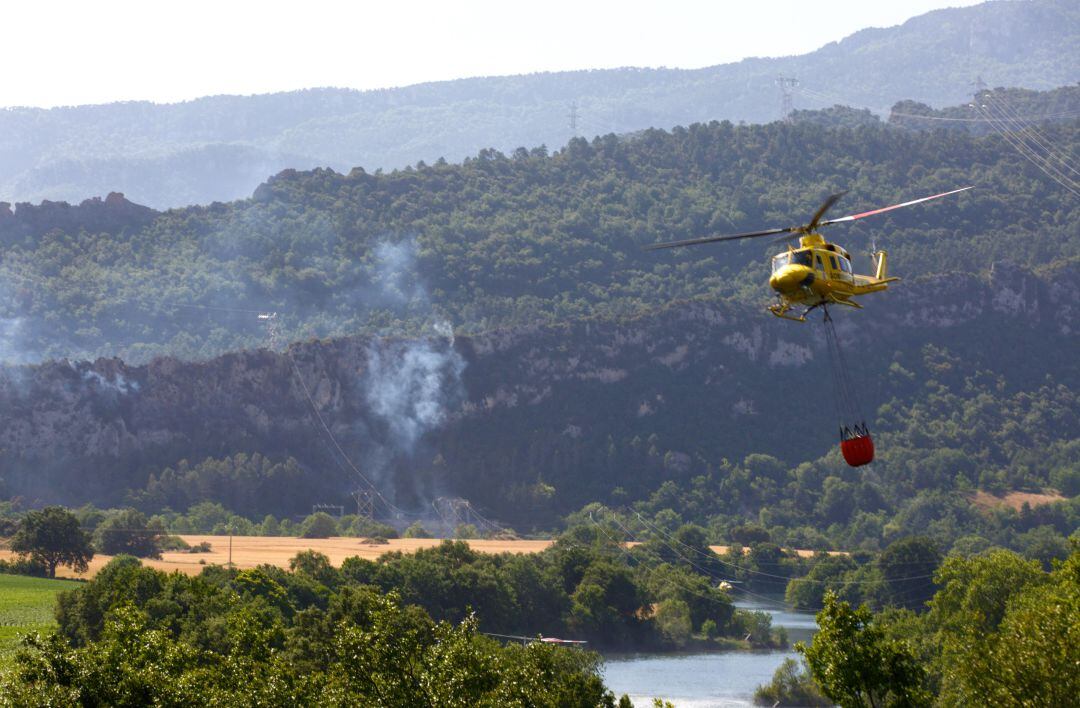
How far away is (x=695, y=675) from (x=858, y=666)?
282 ft

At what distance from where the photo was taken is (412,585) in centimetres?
17050

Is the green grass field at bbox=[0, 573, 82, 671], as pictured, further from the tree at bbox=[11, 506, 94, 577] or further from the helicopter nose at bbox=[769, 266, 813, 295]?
the helicopter nose at bbox=[769, 266, 813, 295]

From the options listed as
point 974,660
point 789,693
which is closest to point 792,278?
point 974,660

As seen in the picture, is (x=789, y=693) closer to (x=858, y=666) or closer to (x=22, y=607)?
(x=22, y=607)

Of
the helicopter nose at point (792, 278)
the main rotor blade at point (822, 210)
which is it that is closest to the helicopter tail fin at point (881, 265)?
the main rotor blade at point (822, 210)

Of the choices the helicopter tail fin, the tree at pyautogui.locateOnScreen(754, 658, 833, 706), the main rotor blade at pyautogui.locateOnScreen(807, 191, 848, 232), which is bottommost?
the tree at pyautogui.locateOnScreen(754, 658, 833, 706)

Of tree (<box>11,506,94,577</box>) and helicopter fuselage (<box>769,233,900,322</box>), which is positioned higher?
helicopter fuselage (<box>769,233,900,322</box>)

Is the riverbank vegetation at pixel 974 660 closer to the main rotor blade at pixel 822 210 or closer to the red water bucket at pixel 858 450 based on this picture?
the red water bucket at pixel 858 450

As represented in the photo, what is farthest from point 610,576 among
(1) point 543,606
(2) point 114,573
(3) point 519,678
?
(3) point 519,678

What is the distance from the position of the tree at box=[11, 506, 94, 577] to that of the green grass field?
22.8 feet

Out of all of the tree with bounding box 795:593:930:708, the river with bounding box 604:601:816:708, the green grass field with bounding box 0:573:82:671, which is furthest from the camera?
the river with bounding box 604:601:816:708

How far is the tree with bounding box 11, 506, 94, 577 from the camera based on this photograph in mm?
184250

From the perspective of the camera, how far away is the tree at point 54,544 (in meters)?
184

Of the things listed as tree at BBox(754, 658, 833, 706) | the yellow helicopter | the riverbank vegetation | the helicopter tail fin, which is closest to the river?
tree at BBox(754, 658, 833, 706)
